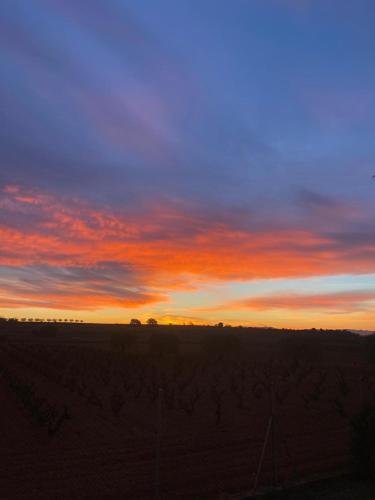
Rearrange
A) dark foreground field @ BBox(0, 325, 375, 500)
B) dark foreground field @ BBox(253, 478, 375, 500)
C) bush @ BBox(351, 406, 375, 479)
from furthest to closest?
bush @ BBox(351, 406, 375, 479)
dark foreground field @ BBox(0, 325, 375, 500)
dark foreground field @ BBox(253, 478, 375, 500)

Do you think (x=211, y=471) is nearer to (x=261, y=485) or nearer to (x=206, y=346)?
(x=261, y=485)

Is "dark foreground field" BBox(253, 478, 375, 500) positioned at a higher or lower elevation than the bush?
lower

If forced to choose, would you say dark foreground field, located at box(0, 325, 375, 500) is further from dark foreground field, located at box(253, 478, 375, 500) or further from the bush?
the bush

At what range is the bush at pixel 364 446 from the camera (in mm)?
12734

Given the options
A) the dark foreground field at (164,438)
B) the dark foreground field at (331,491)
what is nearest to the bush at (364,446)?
the dark foreground field at (331,491)

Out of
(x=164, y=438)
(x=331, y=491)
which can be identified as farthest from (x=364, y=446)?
(x=164, y=438)

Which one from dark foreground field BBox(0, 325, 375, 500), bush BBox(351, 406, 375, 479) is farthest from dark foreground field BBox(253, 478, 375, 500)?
dark foreground field BBox(0, 325, 375, 500)

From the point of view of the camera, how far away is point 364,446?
12.9m

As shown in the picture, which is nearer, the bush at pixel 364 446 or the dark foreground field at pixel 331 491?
the dark foreground field at pixel 331 491

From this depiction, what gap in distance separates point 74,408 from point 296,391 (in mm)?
15550

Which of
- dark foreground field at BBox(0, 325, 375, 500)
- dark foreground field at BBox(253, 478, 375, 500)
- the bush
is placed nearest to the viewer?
dark foreground field at BBox(253, 478, 375, 500)

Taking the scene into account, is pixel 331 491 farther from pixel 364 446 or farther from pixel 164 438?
pixel 164 438

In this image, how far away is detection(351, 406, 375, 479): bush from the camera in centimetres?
1273

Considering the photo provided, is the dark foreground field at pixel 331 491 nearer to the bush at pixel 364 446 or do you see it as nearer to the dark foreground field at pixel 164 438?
the bush at pixel 364 446
